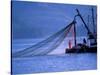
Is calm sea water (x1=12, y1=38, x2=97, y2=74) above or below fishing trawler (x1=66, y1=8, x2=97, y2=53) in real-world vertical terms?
below

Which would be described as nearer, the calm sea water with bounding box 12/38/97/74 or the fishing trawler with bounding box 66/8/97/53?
the calm sea water with bounding box 12/38/97/74

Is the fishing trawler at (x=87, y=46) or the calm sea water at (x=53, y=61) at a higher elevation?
the fishing trawler at (x=87, y=46)

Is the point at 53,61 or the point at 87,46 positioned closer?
the point at 53,61

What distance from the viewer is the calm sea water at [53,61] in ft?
6.81

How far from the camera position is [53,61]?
219 cm

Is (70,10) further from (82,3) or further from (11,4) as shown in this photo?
(11,4)

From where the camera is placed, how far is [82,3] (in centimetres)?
233

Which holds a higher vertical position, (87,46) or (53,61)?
(87,46)

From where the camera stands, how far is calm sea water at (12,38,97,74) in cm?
208

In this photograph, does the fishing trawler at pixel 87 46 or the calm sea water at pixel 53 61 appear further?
the fishing trawler at pixel 87 46

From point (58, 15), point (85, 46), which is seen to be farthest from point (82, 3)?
point (85, 46)
